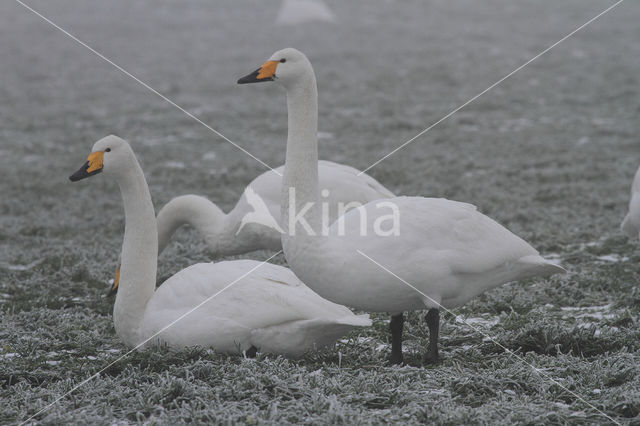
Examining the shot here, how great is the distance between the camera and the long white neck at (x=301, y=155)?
4.82 m

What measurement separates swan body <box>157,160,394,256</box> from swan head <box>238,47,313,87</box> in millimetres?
2055

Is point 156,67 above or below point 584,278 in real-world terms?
above

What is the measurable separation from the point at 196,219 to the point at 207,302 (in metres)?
2.57

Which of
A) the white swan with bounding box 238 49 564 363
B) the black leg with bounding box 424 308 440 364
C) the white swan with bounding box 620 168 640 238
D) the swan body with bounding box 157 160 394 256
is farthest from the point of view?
the swan body with bounding box 157 160 394 256

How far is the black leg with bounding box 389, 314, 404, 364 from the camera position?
504 cm

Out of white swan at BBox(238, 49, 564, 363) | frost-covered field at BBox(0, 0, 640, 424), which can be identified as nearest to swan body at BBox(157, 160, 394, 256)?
frost-covered field at BBox(0, 0, 640, 424)

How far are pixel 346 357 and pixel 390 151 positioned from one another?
840 centimetres

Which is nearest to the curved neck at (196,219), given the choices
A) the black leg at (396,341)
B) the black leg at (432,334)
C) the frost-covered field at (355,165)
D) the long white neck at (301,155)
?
the frost-covered field at (355,165)

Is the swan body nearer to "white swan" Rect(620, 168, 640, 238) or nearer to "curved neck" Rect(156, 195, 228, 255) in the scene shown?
"curved neck" Rect(156, 195, 228, 255)

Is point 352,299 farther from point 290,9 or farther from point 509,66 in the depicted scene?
point 290,9

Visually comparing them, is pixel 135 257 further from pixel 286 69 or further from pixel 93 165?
pixel 286 69

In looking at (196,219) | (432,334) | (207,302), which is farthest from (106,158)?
(432,334)

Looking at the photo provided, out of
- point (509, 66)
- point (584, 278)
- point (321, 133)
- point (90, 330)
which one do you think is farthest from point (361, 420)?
point (509, 66)

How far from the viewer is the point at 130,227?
216 inches
